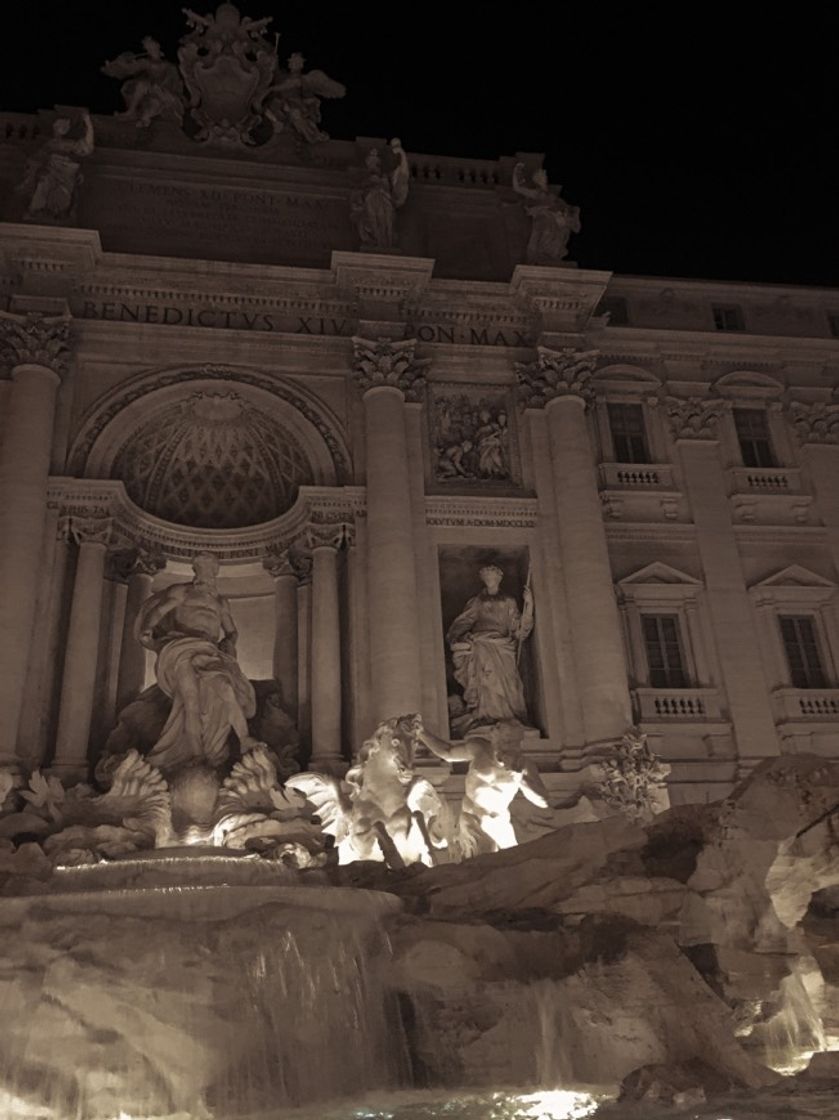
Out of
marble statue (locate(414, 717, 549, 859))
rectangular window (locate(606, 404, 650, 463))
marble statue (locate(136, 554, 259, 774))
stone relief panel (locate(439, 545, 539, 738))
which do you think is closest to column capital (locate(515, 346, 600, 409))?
rectangular window (locate(606, 404, 650, 463))

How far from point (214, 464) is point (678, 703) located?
11333mm

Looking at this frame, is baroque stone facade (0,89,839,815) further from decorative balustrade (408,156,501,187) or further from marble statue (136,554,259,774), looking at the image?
marble statue (136,554,259,774)

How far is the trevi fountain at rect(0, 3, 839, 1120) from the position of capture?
29.9 ft

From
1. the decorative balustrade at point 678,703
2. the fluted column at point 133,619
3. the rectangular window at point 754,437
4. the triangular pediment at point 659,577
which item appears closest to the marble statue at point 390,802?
the fluted column at point 133,619

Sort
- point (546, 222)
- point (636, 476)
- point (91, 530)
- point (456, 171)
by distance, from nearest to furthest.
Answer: point (91, 530) → point (636, 476) → point (546, 222) → point (456, 171)

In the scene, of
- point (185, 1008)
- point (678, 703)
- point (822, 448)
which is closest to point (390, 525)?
point (678, 703)

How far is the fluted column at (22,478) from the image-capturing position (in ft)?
60.4

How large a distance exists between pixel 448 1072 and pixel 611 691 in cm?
1136

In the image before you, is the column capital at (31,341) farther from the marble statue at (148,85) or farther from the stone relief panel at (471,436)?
the stone relief panel at (471,436)

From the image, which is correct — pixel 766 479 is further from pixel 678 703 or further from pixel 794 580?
pixel 678 703

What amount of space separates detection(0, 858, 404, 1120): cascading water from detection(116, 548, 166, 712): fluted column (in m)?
10.9

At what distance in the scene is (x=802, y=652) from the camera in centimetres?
2267

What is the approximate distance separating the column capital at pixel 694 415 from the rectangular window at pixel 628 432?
2.33 ft

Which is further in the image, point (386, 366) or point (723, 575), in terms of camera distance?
point (723, 575)
